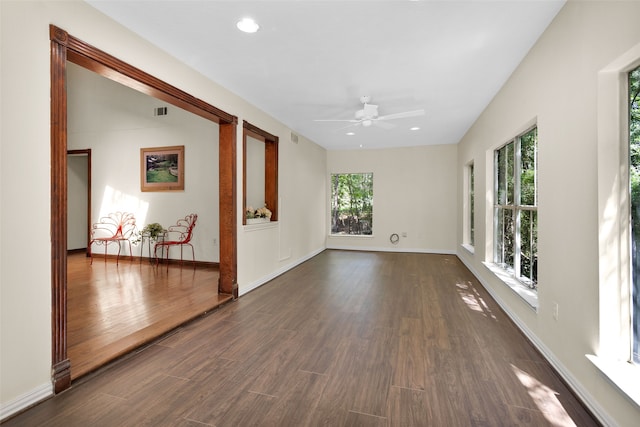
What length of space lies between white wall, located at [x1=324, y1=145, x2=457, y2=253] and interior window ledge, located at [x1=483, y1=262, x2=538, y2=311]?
3.43m

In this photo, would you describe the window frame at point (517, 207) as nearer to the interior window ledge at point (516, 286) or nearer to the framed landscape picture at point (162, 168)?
the interior window ledge at point (516, 286)

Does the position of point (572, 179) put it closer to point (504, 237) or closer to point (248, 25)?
point (504, 237)

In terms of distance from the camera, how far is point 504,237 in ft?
12.8

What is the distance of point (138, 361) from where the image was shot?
2350mm

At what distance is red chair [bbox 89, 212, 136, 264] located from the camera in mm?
6102

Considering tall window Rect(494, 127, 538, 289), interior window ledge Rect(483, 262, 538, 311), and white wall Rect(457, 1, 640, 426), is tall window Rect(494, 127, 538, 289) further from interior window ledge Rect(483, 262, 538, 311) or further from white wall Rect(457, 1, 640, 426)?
white wall Rect(457, 1, 640, 426)

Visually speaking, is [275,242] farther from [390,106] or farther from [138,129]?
[138,129]

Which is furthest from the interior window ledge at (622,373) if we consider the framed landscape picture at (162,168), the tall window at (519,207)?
the framed landscape picture at (162,168)

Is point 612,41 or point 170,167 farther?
point 170,167

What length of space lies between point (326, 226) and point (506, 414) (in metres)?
6.54

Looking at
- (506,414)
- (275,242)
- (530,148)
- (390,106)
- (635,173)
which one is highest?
(390,106)

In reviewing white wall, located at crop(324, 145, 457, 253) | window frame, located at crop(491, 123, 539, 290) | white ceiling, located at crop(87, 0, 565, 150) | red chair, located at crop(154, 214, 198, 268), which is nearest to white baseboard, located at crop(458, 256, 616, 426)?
window frame, located at crop(491, 123, 539, 290)

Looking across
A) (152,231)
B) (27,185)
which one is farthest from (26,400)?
(152,231)

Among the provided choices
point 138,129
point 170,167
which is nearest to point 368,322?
point 170,167
